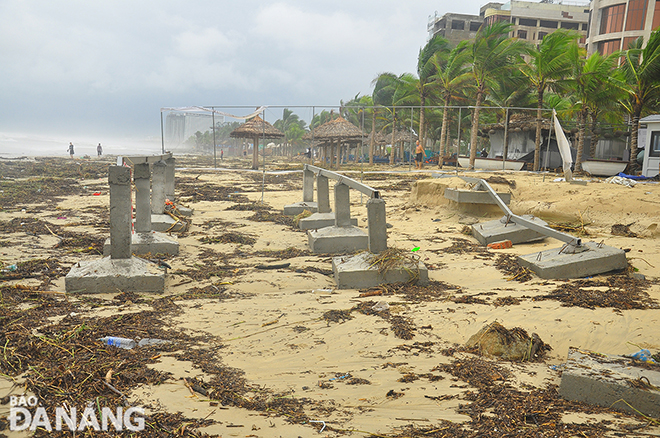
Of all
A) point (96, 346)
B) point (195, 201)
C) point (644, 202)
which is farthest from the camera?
point (195, 201)

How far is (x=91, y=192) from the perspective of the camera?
1662 cm

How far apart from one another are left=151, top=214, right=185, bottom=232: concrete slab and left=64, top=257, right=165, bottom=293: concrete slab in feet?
11.5

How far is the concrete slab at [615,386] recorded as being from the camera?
2889mm

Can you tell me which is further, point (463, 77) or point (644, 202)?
point (463, 77)

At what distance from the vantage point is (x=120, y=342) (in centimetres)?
391

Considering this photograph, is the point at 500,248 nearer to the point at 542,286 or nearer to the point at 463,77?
the point at 542,286

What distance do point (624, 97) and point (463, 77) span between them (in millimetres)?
7974

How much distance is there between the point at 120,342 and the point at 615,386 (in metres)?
3.67

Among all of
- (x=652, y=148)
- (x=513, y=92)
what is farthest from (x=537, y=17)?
(x=652, y=148)

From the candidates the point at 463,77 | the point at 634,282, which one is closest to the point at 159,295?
the point at 634,282

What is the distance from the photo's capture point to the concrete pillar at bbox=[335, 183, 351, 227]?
780 centimetres

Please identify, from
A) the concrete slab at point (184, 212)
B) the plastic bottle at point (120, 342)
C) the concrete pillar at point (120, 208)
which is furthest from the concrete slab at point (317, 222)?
the plastic bottle at point (120, 342)

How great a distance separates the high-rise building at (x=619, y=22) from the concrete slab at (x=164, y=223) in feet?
162

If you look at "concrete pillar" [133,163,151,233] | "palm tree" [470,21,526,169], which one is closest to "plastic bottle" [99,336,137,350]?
"concrete pillar" [133,163,151,233]
